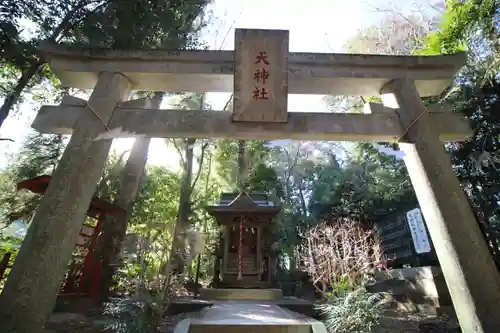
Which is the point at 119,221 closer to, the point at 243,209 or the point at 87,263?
the point at 87,263

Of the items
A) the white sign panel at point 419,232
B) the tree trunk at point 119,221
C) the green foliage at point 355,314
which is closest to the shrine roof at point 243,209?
the tree trunk at point 119,221

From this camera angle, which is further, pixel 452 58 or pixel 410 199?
pixel 410 199

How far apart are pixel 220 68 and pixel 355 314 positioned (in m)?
4.30

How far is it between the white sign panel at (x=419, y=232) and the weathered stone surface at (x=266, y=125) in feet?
14.7

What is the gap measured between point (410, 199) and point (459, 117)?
901 cm

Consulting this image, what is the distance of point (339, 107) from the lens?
14422 millimetres

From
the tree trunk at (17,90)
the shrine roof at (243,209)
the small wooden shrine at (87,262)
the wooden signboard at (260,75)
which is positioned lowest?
the small wooden shrine at (87,262)

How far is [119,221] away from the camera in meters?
8.84

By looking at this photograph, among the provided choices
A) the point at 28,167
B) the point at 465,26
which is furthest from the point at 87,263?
the point at 465,26

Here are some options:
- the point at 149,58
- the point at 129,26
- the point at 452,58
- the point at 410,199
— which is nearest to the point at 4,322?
the point at 149,58

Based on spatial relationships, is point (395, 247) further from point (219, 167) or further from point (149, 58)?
point (219, 167)

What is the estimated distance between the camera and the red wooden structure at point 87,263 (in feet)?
24.0

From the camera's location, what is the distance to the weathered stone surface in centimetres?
376

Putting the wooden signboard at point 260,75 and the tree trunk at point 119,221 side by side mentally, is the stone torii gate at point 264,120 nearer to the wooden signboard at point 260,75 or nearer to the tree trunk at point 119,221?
the wooden signboard at point 260,75
